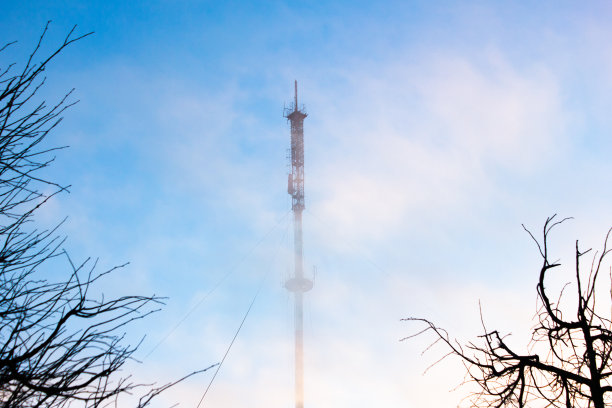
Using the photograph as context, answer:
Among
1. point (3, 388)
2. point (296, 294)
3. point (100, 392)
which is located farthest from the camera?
point (296, 294)

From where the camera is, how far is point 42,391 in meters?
3.46

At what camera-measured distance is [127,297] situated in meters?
3.63

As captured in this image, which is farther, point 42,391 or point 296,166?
point 296,166

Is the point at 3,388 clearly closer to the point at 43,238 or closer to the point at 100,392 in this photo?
the point at 100,392

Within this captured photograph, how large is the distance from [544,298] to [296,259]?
27.5 meters

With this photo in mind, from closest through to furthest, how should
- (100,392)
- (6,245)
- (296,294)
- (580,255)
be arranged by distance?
(580,255), (100,392), (6,245), (296,294)

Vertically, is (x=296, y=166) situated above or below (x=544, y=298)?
above

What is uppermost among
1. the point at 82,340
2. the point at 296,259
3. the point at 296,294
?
the point at 296,259

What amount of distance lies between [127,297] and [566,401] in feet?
10.0

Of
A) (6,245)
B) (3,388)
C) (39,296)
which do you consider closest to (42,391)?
(3,388)

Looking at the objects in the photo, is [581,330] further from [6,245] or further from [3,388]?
[6,245]

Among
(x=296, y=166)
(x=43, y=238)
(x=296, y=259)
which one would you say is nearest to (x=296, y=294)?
(x=296, y=259)

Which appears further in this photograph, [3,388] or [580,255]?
[3,388]

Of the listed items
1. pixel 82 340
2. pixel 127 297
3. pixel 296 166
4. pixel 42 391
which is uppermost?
pixel 296 166
